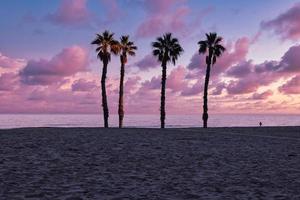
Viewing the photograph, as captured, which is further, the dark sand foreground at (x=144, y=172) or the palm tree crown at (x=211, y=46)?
the palm tree crown at (x=211, y=46)

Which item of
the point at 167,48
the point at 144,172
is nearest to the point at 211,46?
the point at 167,48

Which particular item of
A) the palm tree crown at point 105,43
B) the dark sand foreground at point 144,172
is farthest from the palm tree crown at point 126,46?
the dark sand foreground at point 144,172

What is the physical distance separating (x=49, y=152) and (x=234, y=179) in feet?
29.5

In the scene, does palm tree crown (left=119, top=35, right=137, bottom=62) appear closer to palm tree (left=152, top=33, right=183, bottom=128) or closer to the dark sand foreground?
palm tree (left=152, top=33, right=183, bottom=128)

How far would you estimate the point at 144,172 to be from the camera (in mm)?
14031

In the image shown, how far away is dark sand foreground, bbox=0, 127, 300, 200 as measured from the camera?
10664 mm

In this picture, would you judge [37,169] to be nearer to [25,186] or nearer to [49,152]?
[25,186]

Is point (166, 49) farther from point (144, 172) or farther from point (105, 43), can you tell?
point (144, 172)

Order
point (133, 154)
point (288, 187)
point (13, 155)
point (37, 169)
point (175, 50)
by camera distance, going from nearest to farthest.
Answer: point (288, 187)
point (37, 169)
point (13, 155)
point (133, 154)
point (175, 50)

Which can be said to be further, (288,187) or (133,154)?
(133,154)

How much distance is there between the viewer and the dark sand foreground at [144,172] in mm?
10664

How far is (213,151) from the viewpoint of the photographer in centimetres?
2084

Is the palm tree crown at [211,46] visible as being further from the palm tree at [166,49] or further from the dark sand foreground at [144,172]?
the dark sand foreground at [144,172]

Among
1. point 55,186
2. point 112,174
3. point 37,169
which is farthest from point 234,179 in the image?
point 37,169
